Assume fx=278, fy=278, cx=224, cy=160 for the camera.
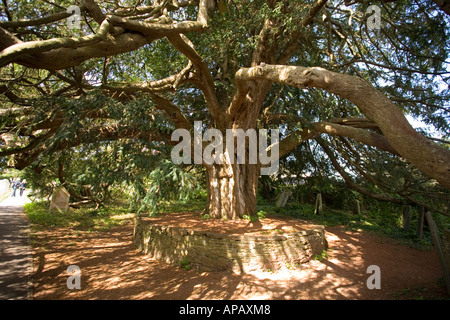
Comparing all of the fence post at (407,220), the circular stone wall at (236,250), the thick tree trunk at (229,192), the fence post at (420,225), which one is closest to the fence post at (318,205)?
the fence post at (407,220)

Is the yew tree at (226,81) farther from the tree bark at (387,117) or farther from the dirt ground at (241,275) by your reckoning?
the dirt ground at (241,275)

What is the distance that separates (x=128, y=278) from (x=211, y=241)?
5.83 feet

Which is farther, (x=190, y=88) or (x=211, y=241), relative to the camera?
(x=190, y=88)

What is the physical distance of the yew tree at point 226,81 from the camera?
4.11 metres

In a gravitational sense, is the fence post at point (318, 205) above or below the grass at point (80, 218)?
above

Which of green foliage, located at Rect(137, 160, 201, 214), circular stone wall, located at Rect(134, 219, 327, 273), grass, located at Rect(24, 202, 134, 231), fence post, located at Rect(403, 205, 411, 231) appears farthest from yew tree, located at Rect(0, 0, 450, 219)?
grass, located at Rect(24, 202, 134, 231)

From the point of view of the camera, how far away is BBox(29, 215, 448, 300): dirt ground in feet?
15.5

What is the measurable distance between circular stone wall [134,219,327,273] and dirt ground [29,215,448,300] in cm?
17

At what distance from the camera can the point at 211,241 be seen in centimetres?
588

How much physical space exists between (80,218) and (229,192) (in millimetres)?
7659

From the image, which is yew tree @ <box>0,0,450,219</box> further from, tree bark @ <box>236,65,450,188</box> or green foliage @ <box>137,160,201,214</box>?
green foliage @ <box>137,160,201,214</box>

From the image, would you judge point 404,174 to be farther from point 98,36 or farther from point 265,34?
point 98,36

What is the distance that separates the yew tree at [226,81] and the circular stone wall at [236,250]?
1.86m
